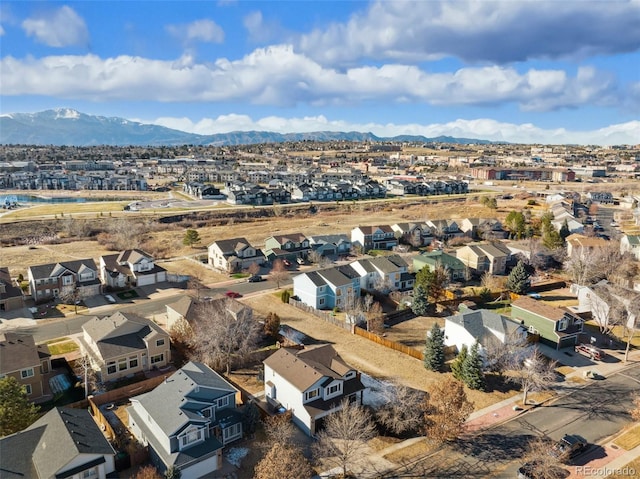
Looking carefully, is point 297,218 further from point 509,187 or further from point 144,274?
point 509,187

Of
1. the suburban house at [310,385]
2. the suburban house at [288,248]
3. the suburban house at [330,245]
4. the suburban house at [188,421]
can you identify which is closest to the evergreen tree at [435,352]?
the suburban house at [310,385]

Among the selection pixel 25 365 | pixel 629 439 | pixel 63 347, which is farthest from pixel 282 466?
pixel 63 347

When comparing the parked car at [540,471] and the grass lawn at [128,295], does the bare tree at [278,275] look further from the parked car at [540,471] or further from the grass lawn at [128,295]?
the parked car at [540,471]

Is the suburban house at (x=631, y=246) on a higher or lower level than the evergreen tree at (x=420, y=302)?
higher

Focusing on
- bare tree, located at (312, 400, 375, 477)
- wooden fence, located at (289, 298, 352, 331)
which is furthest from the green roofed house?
bare tree, located at (312, 400, 375, 477)

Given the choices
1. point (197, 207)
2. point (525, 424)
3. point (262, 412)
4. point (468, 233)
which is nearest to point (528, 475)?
point (525, 424)

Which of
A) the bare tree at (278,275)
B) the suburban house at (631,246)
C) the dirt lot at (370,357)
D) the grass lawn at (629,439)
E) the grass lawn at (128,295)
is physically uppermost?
the suburban house at (631,246)
